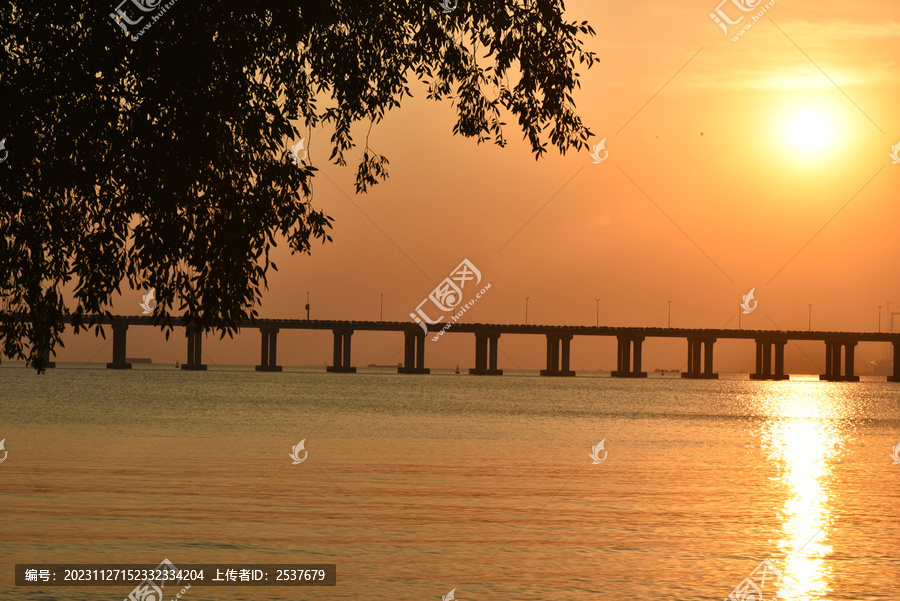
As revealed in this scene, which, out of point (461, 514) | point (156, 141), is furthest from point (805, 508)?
point (156, 141)

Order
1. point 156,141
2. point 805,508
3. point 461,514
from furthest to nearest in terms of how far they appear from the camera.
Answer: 1. point 805,508
2. point 461,514
3. point 156,141

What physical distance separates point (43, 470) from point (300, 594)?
1739cm

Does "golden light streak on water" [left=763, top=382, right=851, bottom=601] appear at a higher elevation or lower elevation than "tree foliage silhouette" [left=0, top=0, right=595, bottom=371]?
lower

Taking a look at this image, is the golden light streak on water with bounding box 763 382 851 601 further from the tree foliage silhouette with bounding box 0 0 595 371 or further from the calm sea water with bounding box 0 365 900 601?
the tree foliage silhouette with bounding box 0 0 595 371

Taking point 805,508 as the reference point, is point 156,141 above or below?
above

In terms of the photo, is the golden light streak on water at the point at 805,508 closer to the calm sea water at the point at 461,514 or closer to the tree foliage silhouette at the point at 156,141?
the calm sea water at the point at 461,514

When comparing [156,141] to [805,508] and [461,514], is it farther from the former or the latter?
[805,508]

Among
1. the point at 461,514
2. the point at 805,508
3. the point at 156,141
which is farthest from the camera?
the point at 805,508

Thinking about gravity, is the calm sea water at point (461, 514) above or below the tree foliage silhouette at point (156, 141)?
below

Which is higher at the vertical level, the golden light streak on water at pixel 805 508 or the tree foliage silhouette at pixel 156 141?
the tree foliage silhouette at pixel 156 141

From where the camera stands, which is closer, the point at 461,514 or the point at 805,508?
the point at 461,514

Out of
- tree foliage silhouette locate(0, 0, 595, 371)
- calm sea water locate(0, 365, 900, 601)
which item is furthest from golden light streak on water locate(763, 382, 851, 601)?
tree foliage silhouette locate(0, 0, 595, 371)

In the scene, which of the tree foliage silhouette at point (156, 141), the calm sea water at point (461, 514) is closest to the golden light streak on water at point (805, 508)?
the calm sea water at point (461, 514)

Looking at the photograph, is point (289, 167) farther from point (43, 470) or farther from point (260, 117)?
point (43, 470)
